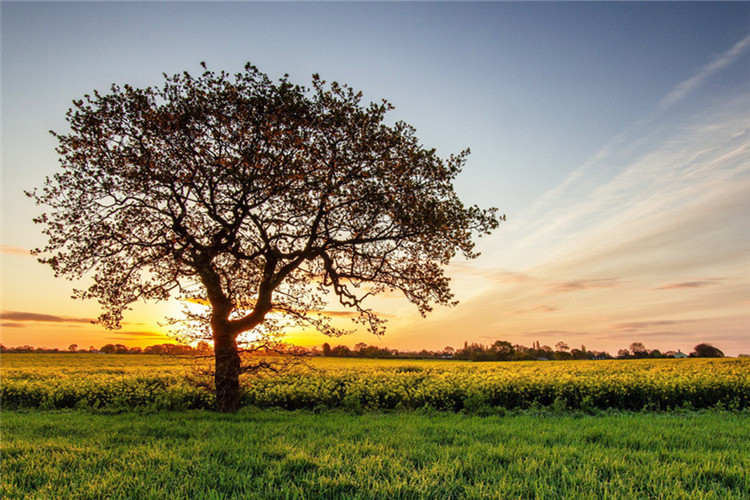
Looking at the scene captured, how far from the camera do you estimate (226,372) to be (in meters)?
13.7

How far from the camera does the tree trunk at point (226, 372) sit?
44.9 ft

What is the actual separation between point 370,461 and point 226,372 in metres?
8.45

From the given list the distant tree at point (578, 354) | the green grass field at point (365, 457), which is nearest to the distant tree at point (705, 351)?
the distant tree at point (578, 354)

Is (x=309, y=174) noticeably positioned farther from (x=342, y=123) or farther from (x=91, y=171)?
(x=91, y=171)

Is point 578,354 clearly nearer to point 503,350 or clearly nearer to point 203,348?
point 503,350

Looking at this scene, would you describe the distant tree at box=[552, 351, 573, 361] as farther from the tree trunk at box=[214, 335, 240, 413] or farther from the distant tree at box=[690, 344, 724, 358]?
the tree trunk at box=[214, 335, 240, 413]

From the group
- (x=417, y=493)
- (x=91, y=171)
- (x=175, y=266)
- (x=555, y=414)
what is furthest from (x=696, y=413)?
(x=91, y=171)

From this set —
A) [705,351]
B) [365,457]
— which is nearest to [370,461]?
[365,457]

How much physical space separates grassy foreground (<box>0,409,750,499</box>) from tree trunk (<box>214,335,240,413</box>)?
2.58m

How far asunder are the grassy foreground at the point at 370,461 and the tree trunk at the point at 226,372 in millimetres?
2583

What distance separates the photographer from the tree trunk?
13.7m

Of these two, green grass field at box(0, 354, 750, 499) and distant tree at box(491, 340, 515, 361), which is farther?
distant tree at box(491, 340, 515, 361)

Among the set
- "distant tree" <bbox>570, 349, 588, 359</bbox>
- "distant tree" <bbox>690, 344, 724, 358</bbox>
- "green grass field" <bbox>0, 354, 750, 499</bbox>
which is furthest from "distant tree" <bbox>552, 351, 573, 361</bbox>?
"green grass field" <bbox>0, 354, 750, 499</bbox>

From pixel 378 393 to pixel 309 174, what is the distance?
30.7 feet
